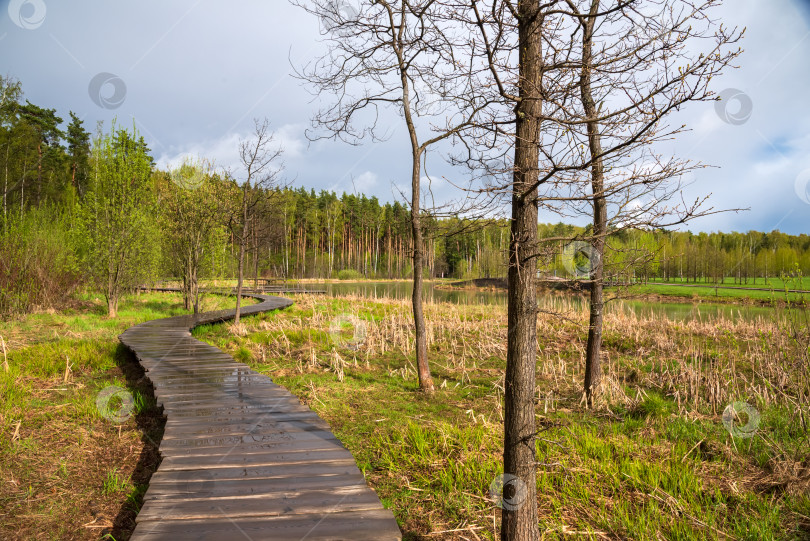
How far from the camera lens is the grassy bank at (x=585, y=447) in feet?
11.6

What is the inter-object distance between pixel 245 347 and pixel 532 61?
917 centimetres

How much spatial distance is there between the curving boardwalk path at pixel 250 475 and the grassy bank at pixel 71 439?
60cm

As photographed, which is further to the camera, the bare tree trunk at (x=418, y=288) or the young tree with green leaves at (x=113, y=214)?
the young tree with green leaves at (x=113, y=214)

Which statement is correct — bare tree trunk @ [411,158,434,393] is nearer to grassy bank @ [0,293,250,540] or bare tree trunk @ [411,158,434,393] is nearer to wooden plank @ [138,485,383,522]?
wooden plank @ [138,485,383,522]

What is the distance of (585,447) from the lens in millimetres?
4680

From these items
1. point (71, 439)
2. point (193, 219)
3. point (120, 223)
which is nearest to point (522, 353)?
point (71, 439)

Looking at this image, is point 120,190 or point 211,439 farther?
point 120,190

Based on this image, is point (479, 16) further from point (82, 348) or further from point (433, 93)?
point (82, 348)

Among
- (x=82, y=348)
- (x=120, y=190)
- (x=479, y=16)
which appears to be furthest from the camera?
(x=120, y=190)

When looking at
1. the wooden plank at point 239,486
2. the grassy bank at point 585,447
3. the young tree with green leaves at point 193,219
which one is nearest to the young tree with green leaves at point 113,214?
the young tree with green leaves at point 193,219

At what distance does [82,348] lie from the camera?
866 cm

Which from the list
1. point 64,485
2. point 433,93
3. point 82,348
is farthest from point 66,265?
point 433,93

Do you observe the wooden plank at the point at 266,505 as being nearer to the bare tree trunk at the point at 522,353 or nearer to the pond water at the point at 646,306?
the bare tree trunk at the point at 522,353

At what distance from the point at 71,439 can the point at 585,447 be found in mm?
6268
